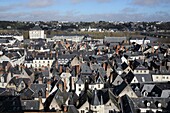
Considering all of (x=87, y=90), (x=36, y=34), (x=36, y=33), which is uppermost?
(x=87, y=90)

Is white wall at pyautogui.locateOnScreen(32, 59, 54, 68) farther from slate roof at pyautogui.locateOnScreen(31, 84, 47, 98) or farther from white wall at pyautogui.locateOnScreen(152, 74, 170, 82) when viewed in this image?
slate roof at pyautogui.locateOnScreen(31, 84, 47, 98)

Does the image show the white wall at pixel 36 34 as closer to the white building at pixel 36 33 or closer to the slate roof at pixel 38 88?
the white building at pixel 36 33

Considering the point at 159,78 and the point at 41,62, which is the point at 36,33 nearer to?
the point at 41,62

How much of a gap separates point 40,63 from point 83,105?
43.0 meters

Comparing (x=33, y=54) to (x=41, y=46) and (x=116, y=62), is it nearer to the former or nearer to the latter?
(x=41, y=46)

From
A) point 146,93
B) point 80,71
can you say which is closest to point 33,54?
point 80,71

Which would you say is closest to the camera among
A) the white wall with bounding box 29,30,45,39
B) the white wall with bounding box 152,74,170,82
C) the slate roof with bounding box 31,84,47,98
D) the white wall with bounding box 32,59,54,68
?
the slate roof with bounding box 31,84,47,98

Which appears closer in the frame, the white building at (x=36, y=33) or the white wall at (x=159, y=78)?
the white wall at (x=159, y=78)

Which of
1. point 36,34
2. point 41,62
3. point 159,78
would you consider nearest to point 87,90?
point 159,78

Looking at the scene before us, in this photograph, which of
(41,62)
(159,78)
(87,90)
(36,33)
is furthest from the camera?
(36,33)

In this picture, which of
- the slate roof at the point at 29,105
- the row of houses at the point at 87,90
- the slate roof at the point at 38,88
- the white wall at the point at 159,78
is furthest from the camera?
the white wall at the point at 159,78

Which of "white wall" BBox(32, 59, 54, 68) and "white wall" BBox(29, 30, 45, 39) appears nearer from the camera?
"white wall" BBox(32, 59, 54, 68)

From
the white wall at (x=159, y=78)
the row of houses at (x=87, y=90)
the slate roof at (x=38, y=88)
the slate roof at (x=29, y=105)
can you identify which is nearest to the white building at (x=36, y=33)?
the row of houses at (x=87, y=90)

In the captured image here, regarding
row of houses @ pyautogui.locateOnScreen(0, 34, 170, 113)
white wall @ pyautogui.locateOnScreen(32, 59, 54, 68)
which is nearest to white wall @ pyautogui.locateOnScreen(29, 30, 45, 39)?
white wall @ pyautogui.locateOnScreen(32, 59, 54, 68)
